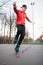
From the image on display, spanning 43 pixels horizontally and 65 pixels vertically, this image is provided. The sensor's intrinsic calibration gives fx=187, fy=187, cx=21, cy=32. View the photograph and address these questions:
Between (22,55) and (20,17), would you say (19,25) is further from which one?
(22,55)

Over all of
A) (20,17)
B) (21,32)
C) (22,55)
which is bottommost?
(22,55)

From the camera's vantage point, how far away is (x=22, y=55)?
2.37 m

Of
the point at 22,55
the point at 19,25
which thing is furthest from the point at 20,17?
the point at 22,55

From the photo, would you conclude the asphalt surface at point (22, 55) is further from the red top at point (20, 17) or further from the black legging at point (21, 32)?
the red top at point (20, 17)

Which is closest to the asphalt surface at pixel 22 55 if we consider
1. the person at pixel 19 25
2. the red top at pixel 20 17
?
the person at pixel 19 25

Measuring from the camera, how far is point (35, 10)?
7.99 feet

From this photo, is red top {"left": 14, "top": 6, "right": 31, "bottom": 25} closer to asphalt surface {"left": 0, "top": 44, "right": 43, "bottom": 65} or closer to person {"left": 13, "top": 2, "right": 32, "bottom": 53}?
person {"left": 13, "top": 2, "right": 32, "bottom": 53}

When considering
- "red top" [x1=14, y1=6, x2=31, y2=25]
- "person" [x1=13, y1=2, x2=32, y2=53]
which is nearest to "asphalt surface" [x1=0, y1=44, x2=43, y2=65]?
"person" [x1=13, y1=2, x2=32, y2=53]

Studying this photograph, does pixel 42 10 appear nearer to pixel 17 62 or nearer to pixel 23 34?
pixel 23 34

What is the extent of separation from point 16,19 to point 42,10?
14.4 inches

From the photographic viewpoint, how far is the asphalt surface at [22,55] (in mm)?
2348

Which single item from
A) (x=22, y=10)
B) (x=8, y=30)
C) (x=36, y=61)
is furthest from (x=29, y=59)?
(x=22, y=10)

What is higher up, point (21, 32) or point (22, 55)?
point (21, 32)

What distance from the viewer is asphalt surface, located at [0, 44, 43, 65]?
Answer: 7.70 feet
